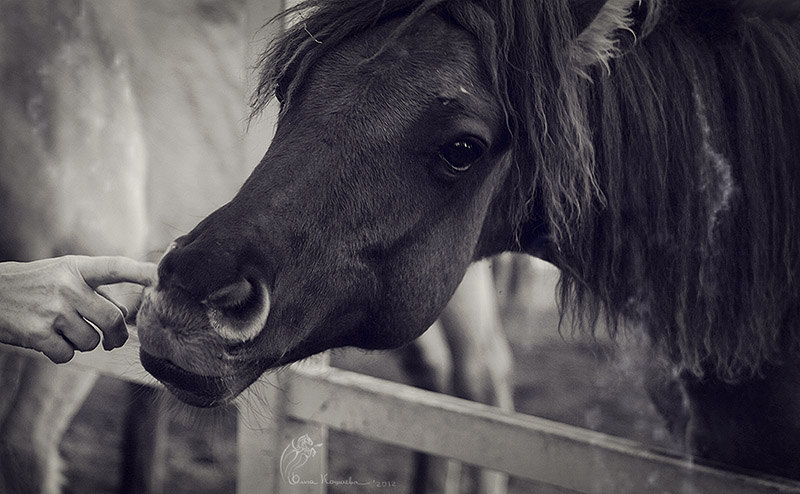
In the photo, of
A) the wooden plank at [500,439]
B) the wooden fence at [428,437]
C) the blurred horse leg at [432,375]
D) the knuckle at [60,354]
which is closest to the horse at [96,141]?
the wooden fence at [428,437]

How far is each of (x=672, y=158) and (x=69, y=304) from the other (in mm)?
907

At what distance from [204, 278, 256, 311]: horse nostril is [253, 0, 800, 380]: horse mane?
0.29 metres

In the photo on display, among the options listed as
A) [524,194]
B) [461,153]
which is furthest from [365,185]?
[524,194]

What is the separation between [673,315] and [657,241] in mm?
121

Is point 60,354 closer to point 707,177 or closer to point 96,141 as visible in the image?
point 96,141

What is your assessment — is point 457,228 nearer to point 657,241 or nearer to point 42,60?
point 657,241

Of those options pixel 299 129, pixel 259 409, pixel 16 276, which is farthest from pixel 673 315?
pixel 16 276

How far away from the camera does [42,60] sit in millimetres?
1406

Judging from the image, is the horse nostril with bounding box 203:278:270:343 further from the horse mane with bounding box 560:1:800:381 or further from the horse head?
the horse mane with bounding box 560:1:800:381

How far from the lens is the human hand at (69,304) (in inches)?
39.5

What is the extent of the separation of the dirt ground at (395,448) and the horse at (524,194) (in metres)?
0.21

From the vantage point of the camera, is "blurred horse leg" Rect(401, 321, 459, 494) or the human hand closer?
the human hand

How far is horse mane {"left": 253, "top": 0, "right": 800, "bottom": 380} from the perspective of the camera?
936mm

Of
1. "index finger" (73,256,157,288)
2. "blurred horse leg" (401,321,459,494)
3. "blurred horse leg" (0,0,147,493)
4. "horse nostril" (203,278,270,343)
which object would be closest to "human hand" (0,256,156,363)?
"index finger" (73,256,157,288)
